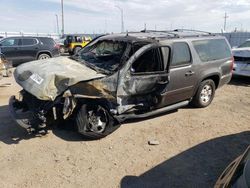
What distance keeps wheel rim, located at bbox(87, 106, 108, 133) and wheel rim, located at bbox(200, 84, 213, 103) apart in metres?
2.80

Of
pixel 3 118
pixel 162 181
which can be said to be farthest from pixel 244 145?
pixel 3 118

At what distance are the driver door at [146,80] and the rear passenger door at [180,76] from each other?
19 centimetres

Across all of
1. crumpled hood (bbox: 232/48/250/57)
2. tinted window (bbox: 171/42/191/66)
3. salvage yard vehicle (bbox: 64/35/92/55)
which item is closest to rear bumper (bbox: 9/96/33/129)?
tinted window (bbox: 171/42/191/66)

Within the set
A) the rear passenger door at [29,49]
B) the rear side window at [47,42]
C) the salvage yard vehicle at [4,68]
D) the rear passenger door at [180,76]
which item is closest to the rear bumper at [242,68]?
the rear passenger door at [180,76]

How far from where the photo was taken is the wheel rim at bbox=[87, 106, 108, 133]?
4.93 metres

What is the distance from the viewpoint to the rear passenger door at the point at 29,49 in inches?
571

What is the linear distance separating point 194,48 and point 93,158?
3531 millimetres

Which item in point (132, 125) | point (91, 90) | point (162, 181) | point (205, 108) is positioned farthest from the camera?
point (205, 108)

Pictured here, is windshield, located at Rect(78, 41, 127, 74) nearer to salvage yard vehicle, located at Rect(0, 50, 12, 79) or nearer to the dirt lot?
the dirt lot

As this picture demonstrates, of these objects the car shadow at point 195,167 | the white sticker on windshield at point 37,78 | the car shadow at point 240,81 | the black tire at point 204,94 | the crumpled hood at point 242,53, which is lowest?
the car shadow at point 195,167

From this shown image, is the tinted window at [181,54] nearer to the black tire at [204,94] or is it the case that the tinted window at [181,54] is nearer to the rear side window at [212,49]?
the rear side window at [212,49]

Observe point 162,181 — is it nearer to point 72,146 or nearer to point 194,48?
point 72,146

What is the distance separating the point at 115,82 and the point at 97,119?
752 millimetres

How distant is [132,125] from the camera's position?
5.69m
